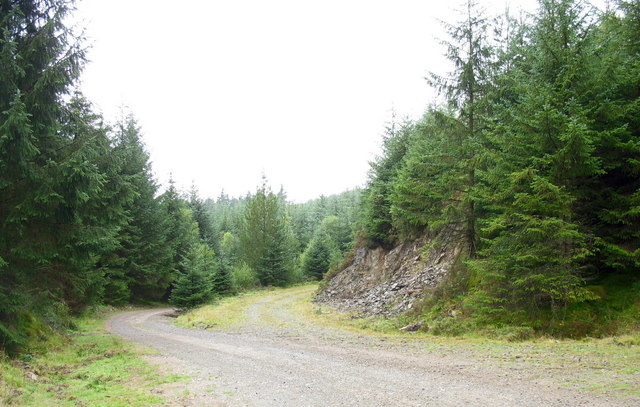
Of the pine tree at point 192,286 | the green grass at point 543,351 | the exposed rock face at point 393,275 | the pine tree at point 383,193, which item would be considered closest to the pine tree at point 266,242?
the exposed rock face at point 393,275

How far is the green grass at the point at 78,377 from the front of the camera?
6.30 metres

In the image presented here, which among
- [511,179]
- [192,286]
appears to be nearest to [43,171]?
[511,179]

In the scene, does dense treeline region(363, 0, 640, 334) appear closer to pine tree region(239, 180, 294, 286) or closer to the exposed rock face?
the exposed rock face

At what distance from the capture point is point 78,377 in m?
8.16

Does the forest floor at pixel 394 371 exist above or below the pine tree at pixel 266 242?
below

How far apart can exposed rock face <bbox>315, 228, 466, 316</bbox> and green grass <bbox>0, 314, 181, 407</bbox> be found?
37.0 ft

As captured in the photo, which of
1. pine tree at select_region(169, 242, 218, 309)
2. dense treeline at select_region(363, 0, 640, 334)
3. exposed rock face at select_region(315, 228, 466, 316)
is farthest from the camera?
pine tree at select_region(169, 242, 218, 309)

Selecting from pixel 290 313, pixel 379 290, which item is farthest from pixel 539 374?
pixel 290 313

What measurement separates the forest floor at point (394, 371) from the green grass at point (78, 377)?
552mm

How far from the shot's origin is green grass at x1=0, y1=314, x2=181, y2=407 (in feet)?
20.7

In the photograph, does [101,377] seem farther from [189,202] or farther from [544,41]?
[189,202]

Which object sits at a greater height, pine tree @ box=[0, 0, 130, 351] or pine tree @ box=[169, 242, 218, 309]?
pine tree @ box=[0, 0, 130, 351]

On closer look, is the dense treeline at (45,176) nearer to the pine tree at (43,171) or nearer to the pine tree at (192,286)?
the pine tree at (43,171)

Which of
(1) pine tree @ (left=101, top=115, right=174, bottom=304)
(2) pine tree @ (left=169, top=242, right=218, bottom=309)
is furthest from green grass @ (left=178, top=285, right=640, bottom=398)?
(1) pine tree @ (left=101, top=115, right=174, bottom=304)
